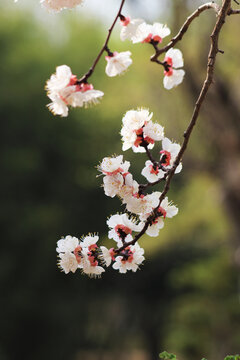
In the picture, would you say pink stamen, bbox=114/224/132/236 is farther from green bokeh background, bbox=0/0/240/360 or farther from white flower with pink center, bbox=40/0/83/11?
green bokeh background, bbox=0/0/240/360

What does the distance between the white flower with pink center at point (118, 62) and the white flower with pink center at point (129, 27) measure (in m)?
0.06

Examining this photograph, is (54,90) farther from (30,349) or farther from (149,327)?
(149,327)

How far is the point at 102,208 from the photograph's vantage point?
11.4m

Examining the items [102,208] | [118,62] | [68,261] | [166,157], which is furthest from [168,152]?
[102,208]

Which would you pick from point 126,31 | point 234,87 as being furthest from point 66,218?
point 126,31

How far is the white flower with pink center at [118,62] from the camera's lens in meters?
1.32

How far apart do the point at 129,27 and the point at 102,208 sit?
10.2 m

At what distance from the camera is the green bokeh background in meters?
7.50

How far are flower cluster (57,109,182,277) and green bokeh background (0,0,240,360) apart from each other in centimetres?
543

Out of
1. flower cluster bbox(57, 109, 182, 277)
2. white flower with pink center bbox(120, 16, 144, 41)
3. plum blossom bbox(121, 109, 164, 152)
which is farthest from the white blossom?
white flower with pink center bbox(120, 16, 144, 41)

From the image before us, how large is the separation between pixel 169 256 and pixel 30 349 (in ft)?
10.6

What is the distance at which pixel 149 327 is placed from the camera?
11719 mm

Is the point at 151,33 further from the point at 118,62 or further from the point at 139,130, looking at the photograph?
the point at 139,130

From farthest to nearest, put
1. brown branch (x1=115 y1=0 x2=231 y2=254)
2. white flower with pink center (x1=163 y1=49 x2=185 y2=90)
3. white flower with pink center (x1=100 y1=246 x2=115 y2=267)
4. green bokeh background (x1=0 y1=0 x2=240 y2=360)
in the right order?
green bokeh background (x1=0 y1=0 x2=240 y2=360), white flower with pink center (x1=163 y1=49 x2=185 y2=90), white flower with pink center (x1=100 y1=246 x2=115 y2=267), brown branch (x1=115 y1=0 x2=231 y2=254)
